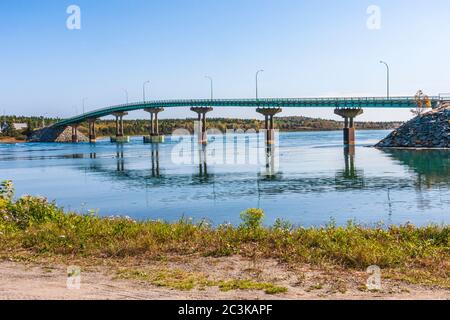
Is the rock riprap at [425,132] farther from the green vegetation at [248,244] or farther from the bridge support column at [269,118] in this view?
the green vegetation at [248,244]

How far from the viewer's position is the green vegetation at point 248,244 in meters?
12.0

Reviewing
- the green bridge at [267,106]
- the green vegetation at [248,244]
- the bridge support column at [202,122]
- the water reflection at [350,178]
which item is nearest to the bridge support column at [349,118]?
the green bridge at [267,106]

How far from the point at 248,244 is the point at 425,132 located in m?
86.7

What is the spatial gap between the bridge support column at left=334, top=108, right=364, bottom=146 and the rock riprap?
1089 cm

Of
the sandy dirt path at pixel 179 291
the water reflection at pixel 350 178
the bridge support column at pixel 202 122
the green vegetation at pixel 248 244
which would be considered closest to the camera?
the sandy dirt path at pixel 179 291

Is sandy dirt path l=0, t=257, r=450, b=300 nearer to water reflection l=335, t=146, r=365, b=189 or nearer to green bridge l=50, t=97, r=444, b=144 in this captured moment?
water reflection l=335, t=146, r=365, b=189

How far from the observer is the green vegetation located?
39.5 feet

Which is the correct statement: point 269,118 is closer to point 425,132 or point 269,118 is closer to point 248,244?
point 425,132

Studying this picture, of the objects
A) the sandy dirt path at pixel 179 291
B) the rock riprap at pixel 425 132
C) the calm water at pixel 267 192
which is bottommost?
the calm water at pixel 267 192

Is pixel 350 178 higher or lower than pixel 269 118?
lower

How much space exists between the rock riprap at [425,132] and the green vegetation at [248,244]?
7754 cm

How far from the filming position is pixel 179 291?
Result: 32.6 ft

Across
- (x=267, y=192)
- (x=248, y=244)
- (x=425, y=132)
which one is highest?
(x=425, y=132)

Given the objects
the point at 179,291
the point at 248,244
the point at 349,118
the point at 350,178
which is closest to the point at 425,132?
the point at 349,118
